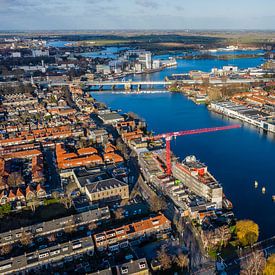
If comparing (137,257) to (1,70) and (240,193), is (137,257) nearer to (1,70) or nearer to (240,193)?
(240,193)

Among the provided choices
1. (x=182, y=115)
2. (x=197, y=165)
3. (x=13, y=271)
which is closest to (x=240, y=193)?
(x=197, y=165)

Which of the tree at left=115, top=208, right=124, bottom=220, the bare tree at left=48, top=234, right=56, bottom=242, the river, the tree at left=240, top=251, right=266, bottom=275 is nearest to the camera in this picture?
the tree at left=240, top=251, right=266, bottom=275

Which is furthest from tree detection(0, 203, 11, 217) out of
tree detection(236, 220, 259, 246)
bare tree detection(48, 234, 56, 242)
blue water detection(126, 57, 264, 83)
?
blue water detection(126, 57, 264, 83)

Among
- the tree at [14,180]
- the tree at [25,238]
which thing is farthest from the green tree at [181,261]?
the tree at [14,180]

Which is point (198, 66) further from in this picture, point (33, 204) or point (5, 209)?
point (5, 209)

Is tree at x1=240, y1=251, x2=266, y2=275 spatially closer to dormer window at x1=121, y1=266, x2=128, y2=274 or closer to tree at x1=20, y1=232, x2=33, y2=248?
dormer window at x1=121, y1=266, x2=128, y2=274

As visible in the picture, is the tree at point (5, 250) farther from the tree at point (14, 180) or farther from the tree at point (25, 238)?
the tree at point (14, 180)
